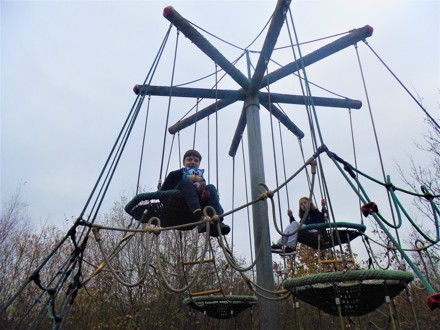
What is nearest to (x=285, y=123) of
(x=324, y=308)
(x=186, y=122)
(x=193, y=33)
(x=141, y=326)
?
(x=186, y=122)

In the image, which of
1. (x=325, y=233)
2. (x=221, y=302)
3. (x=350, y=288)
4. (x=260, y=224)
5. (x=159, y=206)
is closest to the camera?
(x=350, y=288)

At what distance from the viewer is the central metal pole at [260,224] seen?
245 cm

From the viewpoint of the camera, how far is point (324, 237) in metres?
3.09

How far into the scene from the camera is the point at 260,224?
8.54ft

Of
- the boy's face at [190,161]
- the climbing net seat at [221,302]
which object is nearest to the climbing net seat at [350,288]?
the climbing net seat at [221,302]

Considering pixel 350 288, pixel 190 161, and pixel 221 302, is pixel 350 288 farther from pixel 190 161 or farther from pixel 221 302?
pixel 190 161

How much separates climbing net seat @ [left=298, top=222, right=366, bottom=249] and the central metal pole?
15.2 inches

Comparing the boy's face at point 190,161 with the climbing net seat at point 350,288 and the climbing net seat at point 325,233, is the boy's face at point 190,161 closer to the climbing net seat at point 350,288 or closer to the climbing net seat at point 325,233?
the climbing net seat at point 325,233

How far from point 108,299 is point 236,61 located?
6788mm

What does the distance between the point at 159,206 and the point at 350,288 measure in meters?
1.25

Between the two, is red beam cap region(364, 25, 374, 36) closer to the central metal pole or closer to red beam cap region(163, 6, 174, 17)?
the central metal pole

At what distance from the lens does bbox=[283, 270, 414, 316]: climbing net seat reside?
1.60 metres

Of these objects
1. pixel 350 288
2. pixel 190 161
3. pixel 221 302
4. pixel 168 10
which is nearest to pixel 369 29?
pixel 168 10

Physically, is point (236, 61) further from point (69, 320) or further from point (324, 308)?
point (69, 320)
